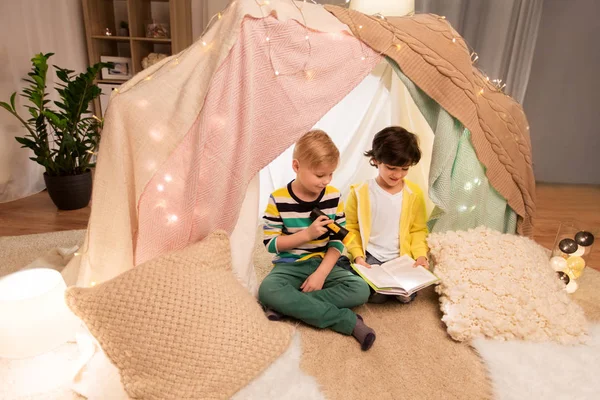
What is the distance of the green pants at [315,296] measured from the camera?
118 centimetres

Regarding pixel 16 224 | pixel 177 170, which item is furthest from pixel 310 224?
pixel 16 224

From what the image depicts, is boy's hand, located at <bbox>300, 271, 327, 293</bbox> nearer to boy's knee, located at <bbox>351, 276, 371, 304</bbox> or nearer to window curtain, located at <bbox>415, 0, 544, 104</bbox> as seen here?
boy's knee, located at <bbox>351, 276, 371, 304</bbox>

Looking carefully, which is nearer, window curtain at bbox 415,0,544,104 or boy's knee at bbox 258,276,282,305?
boy's knee at bbox 258,276,282,305

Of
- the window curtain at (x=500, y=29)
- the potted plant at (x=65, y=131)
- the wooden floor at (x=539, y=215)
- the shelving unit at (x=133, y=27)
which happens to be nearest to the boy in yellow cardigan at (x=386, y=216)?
the wooden floor at (x=539, y=215)

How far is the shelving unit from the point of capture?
8.62ft

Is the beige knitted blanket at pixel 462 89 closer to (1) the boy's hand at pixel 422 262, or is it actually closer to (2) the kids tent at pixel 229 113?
(2) the kids tent at pixel 229 113

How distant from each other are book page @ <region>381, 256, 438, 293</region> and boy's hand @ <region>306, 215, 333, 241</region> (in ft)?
1.02

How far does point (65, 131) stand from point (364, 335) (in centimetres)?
176

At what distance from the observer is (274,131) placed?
1.13 metres

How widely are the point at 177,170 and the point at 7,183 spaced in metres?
1.77

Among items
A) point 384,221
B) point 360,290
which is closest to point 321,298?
point 360,290

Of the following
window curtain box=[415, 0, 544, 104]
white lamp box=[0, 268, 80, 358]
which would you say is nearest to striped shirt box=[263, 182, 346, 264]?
white lamp box=[0, 268, 80, 358]

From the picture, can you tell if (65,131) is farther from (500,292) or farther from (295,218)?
(500,292)

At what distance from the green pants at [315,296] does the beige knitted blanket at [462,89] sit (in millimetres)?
659
